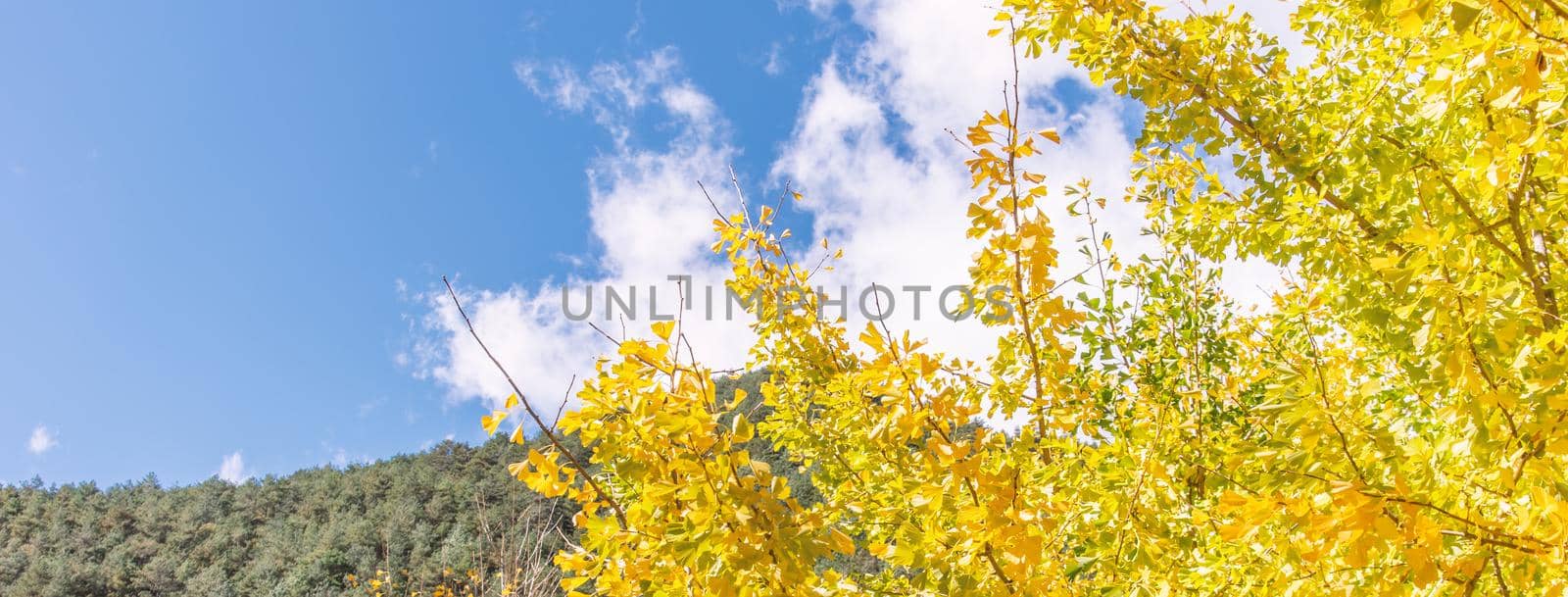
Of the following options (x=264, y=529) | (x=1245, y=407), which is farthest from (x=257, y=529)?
(x=1245, y=407)

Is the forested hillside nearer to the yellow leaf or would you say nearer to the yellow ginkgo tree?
the yellow ginkgo tree

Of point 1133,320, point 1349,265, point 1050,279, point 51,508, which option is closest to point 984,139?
point 1050,279

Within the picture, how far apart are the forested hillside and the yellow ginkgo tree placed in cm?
1480

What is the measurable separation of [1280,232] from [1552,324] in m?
0.76

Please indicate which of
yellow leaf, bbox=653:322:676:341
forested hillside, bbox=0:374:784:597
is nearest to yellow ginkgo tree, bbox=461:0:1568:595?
yellow leaf, bbox=653:322:676:341

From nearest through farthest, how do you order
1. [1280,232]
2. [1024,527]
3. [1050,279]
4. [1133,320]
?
[1024,527] < [1050,279] < [1280,232] < [1133,320]

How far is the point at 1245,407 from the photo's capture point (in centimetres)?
350

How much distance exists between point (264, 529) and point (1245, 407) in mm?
29769

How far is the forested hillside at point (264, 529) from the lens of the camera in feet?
64.1

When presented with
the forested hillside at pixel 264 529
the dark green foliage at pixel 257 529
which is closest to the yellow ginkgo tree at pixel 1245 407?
the forested hillside at pixel 264 529

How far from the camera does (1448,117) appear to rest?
194cm

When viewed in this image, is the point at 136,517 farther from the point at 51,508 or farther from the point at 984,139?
the point at 984,139

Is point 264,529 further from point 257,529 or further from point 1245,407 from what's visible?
point 1245,407

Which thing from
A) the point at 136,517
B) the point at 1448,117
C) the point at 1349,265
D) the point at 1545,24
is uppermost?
the point at 136,517
